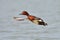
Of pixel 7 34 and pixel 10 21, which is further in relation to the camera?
pixel 10 21

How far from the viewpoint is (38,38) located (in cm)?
320

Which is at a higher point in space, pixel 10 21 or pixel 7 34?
pixel 10 21

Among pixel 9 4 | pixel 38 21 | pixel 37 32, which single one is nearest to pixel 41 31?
pixel 37 32

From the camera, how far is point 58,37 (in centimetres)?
319

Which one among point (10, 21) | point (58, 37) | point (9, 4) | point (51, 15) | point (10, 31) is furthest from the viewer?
point (9, 4)

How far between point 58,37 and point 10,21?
2.59 feet

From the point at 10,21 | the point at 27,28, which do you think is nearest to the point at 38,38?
the point at 27,28

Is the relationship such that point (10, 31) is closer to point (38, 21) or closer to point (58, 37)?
point (58, 37)

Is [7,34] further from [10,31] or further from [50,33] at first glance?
[50,33]

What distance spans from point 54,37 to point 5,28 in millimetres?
618

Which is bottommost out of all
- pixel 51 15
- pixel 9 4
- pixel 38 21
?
pixel 38 21

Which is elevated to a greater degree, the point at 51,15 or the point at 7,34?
the point at 51,15

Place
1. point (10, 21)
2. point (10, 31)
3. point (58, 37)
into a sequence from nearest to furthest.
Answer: point (58, 37), point (10, 31), point (10, 21)

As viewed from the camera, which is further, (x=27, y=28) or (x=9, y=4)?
(x=9, y=4)
